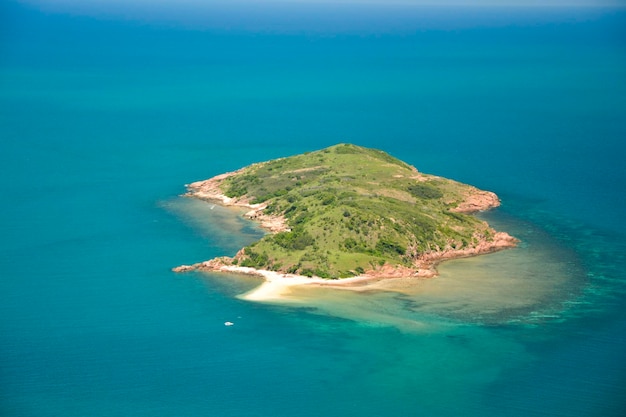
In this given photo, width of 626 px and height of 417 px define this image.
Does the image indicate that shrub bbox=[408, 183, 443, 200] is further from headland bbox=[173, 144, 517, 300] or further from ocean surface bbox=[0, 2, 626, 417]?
ocean surface bbox=[0, 2, 626, 417]

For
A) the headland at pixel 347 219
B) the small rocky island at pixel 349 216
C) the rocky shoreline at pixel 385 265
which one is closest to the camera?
the rocky shoreline at pixel 385 265

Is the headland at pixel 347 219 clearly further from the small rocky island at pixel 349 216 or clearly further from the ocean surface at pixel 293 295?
the ocean surface at pixel 293 295

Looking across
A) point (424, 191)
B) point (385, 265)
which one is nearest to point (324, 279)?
point (385, 265)

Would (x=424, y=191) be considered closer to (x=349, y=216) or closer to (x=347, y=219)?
(x=349, y=216)

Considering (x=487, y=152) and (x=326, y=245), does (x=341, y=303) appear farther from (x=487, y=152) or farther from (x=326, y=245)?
(x=487, y=152)

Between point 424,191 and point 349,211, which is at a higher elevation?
point 424,191

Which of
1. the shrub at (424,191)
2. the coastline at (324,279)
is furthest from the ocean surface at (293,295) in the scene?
the shrub at (424,191)
